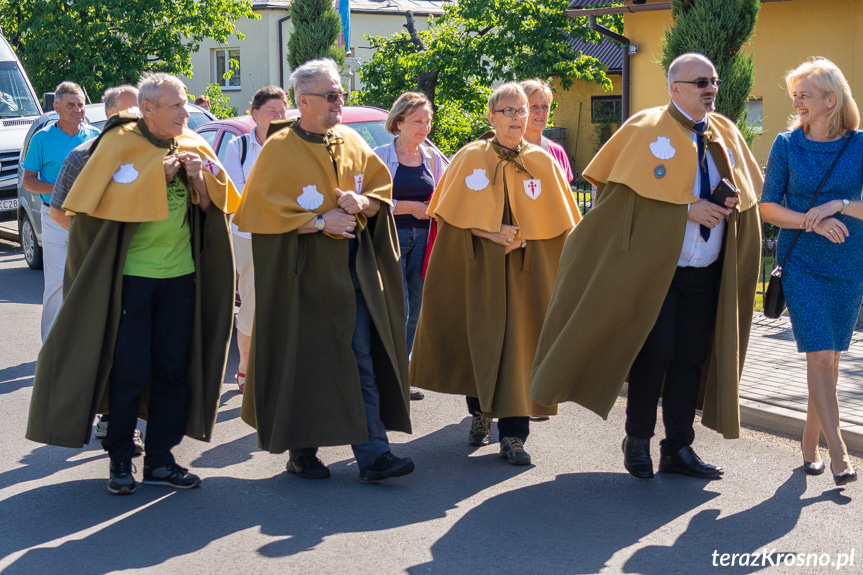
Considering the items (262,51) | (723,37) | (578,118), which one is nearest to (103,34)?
(578,118)

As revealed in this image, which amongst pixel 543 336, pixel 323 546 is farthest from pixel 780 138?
pixel 323 546

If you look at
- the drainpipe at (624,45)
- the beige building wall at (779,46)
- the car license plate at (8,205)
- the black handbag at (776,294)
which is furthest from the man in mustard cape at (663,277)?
the drainpipe at (624,45)

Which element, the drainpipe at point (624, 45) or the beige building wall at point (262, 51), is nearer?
the drainpipe at point (624, 45)

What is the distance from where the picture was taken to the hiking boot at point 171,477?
216 inches

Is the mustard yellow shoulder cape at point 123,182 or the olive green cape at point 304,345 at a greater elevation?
the mustard yellow shoulder cape at point 123,182

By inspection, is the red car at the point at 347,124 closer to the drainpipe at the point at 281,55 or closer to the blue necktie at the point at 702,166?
the blue necktie at the point at 702,166

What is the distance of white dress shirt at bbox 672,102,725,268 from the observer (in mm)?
5285

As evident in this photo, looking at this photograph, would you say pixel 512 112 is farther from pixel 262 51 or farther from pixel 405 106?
pixel 262 51

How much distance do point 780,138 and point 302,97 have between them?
7.74ft

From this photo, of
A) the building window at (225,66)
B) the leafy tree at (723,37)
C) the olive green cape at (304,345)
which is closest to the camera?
the olive green cape at (304,345)

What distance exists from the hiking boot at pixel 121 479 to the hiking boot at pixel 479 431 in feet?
6.25

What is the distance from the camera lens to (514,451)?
5875mm

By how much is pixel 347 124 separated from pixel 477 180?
170 inches

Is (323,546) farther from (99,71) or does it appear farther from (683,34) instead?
(99,71)
